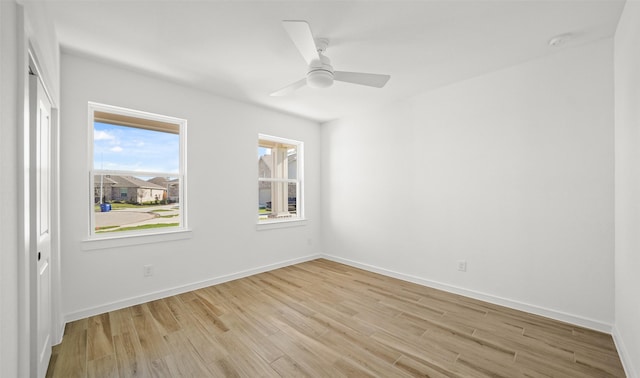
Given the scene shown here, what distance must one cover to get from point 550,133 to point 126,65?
14.5ft

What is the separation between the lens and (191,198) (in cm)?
347

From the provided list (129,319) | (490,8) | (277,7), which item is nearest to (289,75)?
(277,7)

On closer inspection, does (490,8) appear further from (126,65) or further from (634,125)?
(126,65)

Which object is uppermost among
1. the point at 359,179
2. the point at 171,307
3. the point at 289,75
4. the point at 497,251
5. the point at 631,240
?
the point at 289,75

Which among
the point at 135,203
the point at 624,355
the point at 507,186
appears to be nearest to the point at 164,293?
the point at 135,203

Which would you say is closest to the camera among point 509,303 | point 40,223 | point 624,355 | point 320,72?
point 40,223

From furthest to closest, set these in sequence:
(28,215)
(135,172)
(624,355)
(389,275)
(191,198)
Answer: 1. (389,275)
2. (191,198)
3. (135,172)
4. (624,355)
5. (28,215)

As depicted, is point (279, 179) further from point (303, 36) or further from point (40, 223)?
point (40, 223)

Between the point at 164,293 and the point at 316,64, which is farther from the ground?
the point at 316,64

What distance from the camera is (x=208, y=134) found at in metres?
3.62

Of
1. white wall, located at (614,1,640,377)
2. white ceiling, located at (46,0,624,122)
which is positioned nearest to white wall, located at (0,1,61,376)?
white ceiling, located at (46,0,624,122)

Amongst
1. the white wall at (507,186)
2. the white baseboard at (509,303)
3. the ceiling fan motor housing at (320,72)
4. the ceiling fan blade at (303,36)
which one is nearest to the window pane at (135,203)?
the ceiling fan motor housing at (320,72)

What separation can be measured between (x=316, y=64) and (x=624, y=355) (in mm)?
3199

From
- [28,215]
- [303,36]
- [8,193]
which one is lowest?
[28,215]
